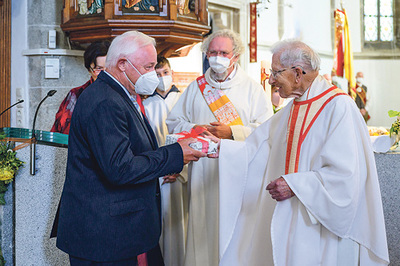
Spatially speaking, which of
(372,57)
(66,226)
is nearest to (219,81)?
(66,226)

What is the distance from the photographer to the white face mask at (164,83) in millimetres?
4672

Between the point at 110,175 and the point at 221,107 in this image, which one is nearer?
the point at 110,175

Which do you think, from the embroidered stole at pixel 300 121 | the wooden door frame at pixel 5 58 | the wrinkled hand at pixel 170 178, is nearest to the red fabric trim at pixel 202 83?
the wrinkled hand at pixel 170 178

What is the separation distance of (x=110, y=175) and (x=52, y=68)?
3122mm

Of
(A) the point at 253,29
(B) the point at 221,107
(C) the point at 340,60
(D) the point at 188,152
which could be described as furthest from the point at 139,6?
(C) the point at 340,60

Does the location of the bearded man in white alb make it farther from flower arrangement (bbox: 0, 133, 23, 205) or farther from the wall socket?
the wall socket

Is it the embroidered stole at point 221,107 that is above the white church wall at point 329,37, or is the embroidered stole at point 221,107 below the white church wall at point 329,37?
below

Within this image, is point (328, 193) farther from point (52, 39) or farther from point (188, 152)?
point (52, 39)

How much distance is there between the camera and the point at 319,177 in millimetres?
2869

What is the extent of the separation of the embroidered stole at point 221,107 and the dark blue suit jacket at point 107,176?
150 centimetres

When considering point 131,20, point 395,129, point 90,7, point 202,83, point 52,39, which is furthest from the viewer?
point 52,39

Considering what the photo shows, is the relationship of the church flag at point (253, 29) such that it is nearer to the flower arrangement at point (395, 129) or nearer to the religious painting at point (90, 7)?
the religious painting at point (90, 7)

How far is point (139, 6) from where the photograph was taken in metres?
5.05

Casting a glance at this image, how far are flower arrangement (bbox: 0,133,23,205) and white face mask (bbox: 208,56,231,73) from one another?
5.08 ft
